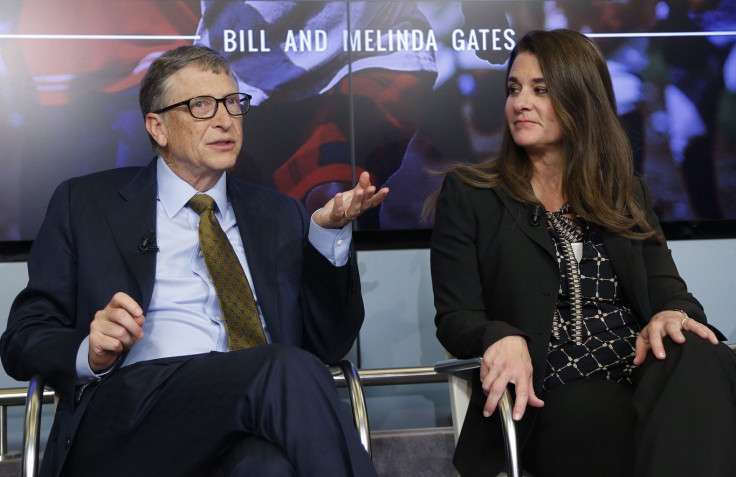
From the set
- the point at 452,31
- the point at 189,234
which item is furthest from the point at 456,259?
the point at 452,31

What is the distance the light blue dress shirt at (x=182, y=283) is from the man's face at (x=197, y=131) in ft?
0.18

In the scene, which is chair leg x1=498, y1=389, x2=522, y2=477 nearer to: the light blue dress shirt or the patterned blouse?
the patterned blouse

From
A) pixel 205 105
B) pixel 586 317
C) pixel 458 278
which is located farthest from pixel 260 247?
pixel 586 317

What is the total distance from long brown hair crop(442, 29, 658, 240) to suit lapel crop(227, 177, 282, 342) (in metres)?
0.57

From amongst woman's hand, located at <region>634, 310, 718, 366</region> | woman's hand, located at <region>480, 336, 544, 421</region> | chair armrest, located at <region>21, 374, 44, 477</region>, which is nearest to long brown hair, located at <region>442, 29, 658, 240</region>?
woman's hand, located at <region>634, 310, 718, 366</region>

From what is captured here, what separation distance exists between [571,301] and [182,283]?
100cm

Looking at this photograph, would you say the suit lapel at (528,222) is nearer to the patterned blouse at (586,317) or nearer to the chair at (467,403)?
the patterned blouse at (586,317)

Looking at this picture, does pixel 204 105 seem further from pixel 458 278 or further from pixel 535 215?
pixel 535 215

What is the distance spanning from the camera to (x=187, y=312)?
226 cm

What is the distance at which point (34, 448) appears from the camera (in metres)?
1.91

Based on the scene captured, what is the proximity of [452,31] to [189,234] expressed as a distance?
135cm

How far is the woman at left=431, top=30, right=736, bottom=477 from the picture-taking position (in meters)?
1.96

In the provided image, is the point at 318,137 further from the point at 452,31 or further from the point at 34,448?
the point at 34,448

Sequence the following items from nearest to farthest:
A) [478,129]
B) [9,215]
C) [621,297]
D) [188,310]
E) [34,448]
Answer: [34,448]
[188,310]
[621,297]
[9,215]
[478,129]
